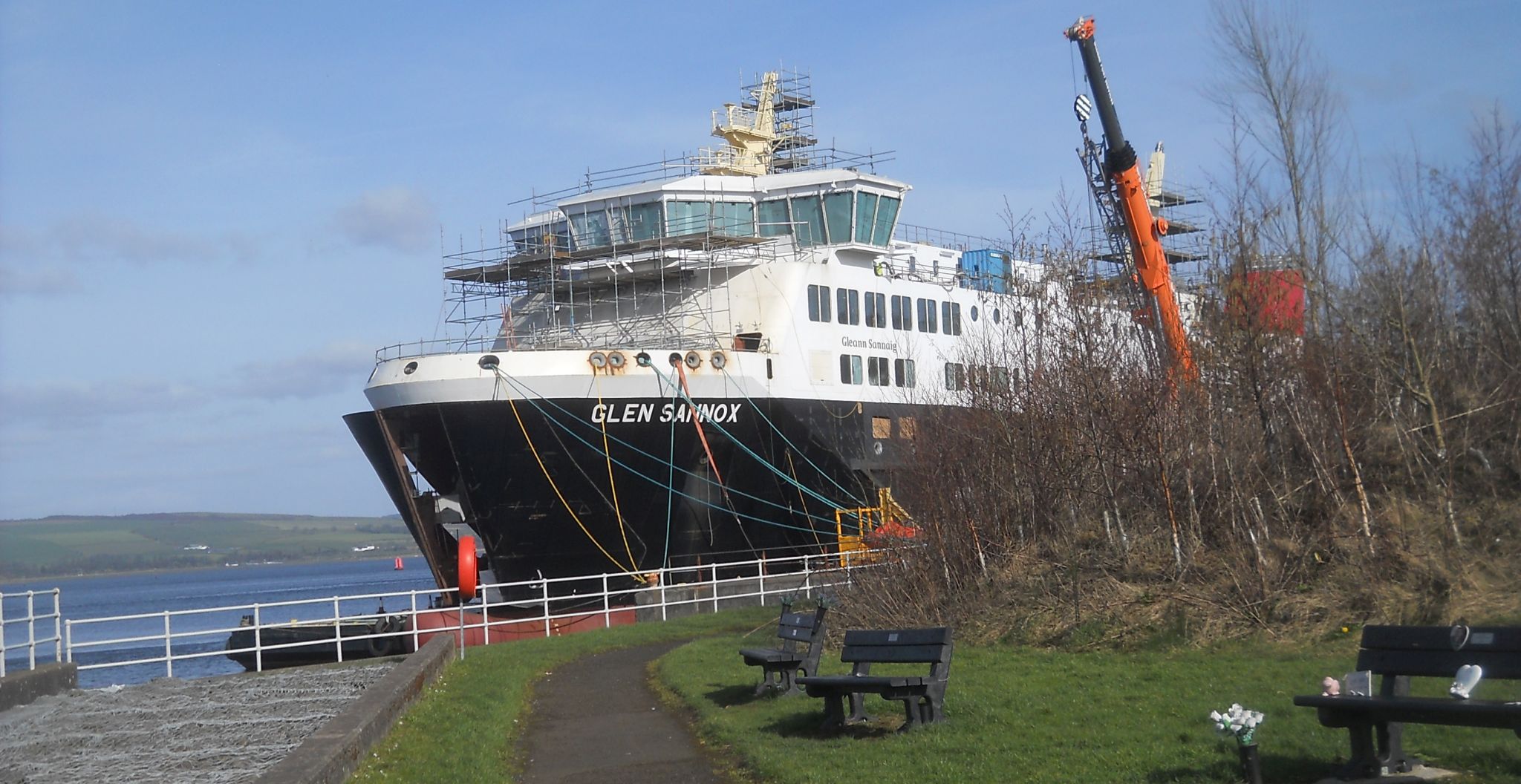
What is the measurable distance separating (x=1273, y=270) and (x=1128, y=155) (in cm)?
886

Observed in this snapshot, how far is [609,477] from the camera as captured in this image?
93.5 ft

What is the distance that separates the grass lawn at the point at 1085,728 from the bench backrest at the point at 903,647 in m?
0.50

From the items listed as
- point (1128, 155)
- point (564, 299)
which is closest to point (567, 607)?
point (564, 299)

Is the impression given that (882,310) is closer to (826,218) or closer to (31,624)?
(826,218)

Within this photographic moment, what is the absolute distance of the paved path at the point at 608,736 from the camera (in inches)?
409

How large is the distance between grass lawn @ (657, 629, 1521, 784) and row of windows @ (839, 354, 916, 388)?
1842 centimetres

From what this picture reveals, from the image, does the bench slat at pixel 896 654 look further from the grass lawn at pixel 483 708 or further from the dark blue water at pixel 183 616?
the dark blue water at pixel 183 616

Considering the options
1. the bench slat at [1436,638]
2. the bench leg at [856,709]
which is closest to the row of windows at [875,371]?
the bench leg at [856,709]

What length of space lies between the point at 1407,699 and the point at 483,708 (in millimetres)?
8661

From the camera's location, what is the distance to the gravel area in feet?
34.7

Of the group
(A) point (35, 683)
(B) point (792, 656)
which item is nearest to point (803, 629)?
(B) point (792, 656)

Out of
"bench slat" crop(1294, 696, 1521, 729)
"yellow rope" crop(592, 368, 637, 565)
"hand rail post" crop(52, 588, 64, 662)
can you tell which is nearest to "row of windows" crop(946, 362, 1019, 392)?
"bench slat" crop(1294, 696, 1521, 729)

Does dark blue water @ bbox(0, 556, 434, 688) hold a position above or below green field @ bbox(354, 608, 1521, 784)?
below

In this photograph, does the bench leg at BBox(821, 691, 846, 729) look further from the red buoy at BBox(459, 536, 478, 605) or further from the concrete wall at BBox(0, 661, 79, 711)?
the concrete wall at BBox(0, 661, 79, 711)
